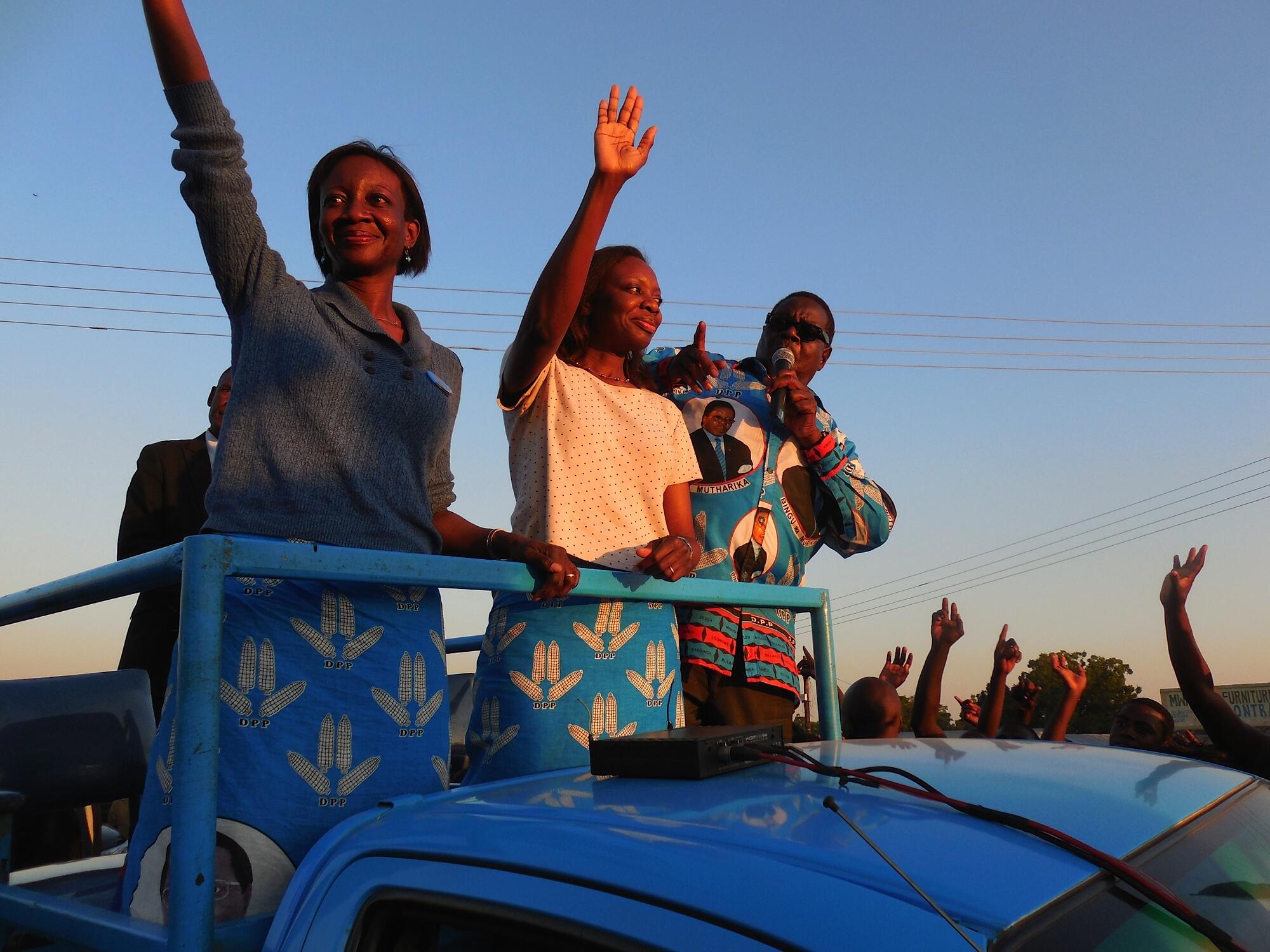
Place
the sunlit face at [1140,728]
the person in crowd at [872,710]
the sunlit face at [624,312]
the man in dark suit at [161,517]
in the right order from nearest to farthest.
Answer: the sunlit face at [624,312]
the man in dark suit at [161,517]
the person in crowd at [872,710]
the sunlit face at [1140,728]

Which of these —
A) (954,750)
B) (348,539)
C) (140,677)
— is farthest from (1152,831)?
(140,677)

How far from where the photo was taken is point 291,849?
1586mm

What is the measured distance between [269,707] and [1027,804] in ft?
3.75

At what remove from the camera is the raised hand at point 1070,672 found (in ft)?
19.1

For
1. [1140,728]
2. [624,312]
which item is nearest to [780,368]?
[624,312]

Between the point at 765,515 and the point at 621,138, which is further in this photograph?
the point at 765,515

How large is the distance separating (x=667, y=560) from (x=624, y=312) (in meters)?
0.83

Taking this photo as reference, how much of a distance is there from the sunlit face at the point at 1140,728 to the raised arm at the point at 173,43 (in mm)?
5576

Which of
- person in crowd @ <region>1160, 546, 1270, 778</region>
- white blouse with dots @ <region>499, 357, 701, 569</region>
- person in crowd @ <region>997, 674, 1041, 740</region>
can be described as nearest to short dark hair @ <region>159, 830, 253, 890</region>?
white blouse with dots @ <region>499, 357, 701, 569</region>

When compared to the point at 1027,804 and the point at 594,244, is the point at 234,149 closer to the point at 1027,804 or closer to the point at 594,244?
the point at 594,244

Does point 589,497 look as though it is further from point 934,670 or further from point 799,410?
point 934,670

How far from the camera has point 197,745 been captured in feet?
4.62

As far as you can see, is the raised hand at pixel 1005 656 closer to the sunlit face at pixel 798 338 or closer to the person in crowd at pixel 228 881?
the sunlit face at pixel 798 338

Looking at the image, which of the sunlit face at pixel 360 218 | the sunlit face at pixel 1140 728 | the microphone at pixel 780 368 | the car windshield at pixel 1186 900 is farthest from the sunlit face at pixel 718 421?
the sunlit face at pixel 1140 728
